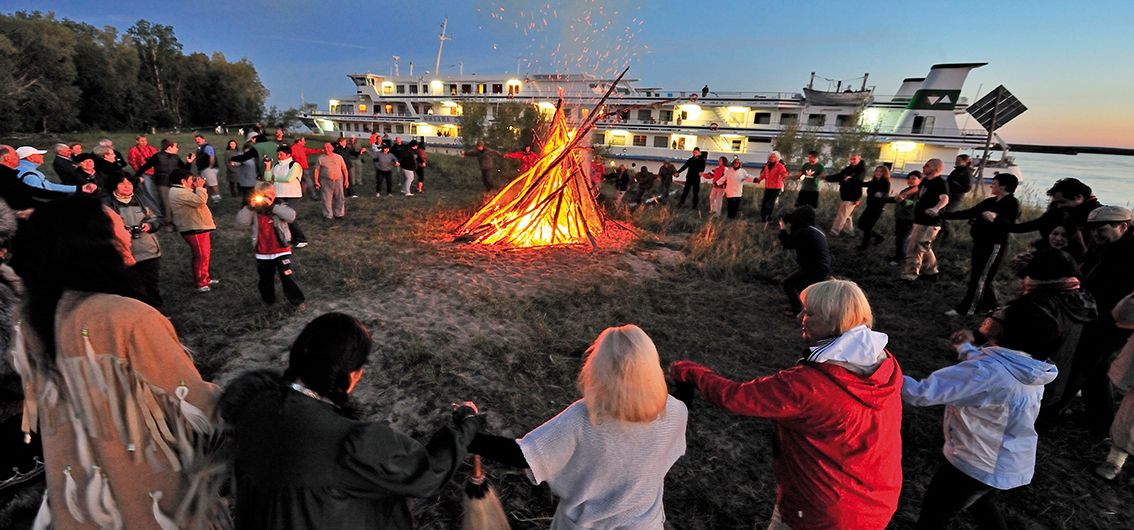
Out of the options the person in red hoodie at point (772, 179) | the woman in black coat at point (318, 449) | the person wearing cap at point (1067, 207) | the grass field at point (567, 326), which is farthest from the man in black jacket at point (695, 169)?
the woman in black coat at point (318, 449)

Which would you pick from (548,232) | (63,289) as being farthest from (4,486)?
(548,232)

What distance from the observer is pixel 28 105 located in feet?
82.6

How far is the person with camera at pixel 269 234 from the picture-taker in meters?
4.84

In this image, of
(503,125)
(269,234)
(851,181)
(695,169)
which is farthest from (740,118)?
(269,234)

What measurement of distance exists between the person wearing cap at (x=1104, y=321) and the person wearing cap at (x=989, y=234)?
162cm

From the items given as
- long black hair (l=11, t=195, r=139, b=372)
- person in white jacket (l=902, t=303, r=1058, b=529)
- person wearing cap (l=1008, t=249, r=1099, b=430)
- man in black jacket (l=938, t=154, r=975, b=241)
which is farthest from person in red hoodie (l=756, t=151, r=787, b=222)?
long black hair (l=11, t=195, r=139, b=372)

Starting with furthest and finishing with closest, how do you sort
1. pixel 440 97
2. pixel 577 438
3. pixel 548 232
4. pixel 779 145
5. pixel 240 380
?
pixel 440 97
pixel 779 145
pixel 548 232
pixel 577 438
pixel 240 380

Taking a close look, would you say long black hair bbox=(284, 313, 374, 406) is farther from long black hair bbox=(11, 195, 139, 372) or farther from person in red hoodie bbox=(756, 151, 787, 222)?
person in red hoodie bbox=(756, 151, 787, 222)

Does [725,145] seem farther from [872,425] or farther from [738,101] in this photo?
[872,425]

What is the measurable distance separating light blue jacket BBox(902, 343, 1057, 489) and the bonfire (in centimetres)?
653

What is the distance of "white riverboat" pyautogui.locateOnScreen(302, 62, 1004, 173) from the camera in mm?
25812

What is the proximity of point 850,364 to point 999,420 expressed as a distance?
1115 millimetres

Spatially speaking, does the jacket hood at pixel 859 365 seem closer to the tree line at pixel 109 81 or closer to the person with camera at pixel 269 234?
the person with camera at pixel 269 234

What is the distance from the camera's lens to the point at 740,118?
30828mm
